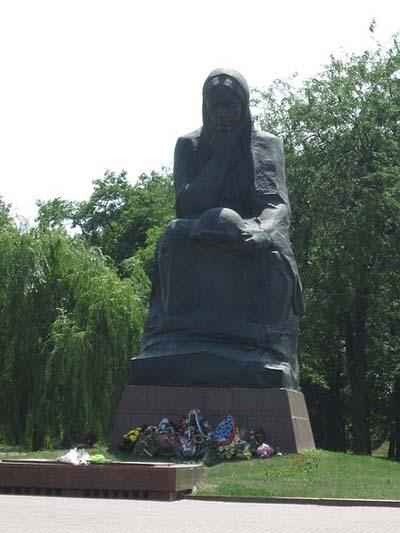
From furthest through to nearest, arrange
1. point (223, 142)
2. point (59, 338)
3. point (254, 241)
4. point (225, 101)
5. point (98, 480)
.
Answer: point (59, 338) → point (223, 142) → point (225, 101) → point (254, 241) → point (98, 480)

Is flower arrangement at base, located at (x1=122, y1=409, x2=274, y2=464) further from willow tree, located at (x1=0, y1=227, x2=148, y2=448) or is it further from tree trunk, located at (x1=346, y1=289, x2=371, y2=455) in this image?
tree trunk, located at (x1=346, y1=289, x2=371, y2=455)

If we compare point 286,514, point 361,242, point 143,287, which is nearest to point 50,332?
point 143,287

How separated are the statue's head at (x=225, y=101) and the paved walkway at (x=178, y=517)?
784 cm

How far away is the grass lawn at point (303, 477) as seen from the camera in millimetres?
14320

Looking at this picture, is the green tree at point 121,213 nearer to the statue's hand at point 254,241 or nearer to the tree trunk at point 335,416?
the tree trunk at point 335,416

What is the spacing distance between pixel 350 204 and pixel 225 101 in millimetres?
11357

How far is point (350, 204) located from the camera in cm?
3016

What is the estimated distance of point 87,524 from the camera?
404 inches

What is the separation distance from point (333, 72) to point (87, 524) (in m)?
23.6

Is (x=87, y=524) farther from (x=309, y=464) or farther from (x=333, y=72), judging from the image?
(x=333, y=72)

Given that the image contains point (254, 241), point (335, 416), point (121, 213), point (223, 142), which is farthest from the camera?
point (121, 213)

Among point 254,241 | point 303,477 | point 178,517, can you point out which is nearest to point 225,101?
point 254,241

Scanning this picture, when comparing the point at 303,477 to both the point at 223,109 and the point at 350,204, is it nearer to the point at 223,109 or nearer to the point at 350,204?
the point at 223,109

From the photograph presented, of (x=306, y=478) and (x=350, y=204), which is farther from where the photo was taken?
(x=350, y=204)
